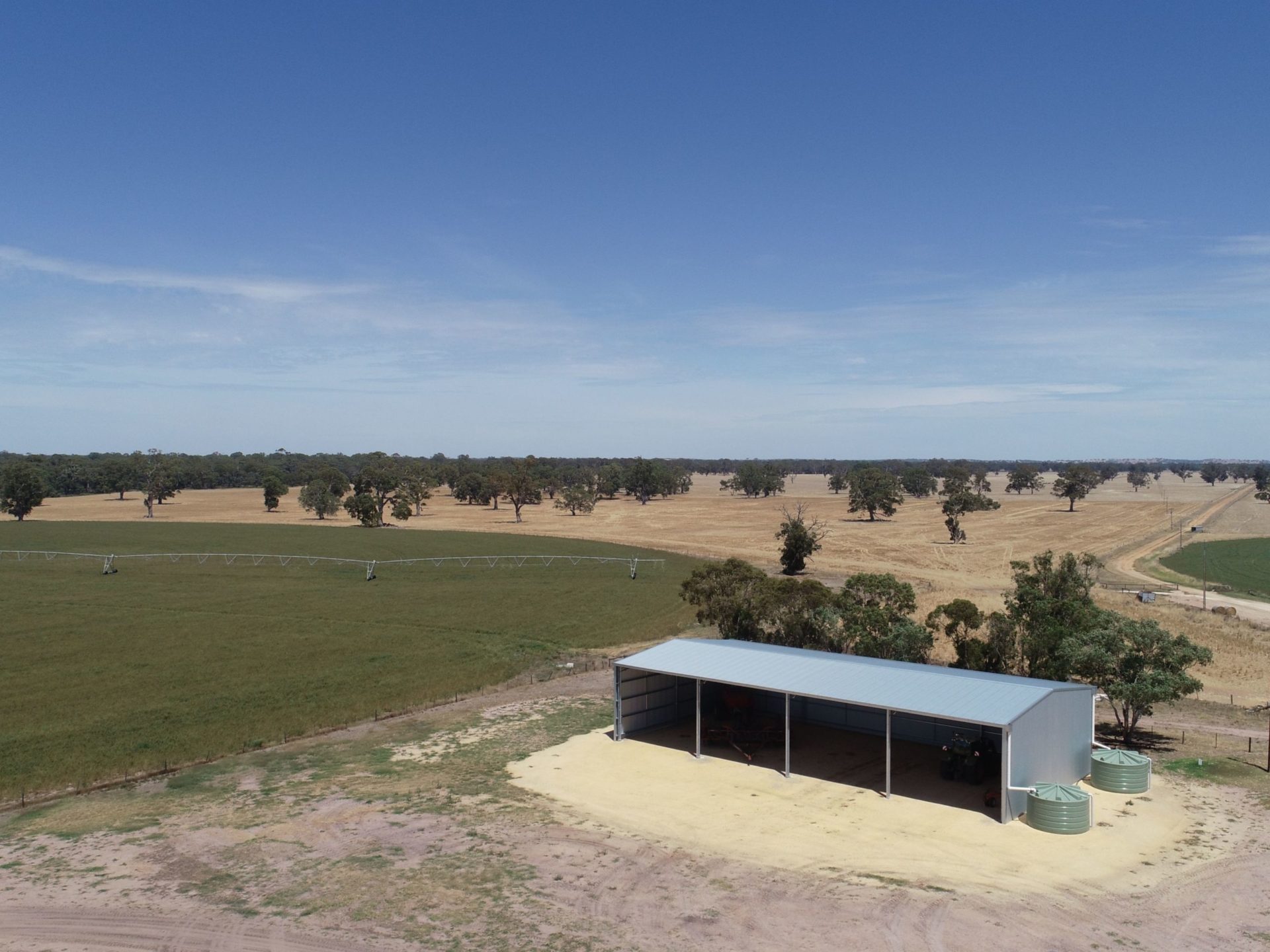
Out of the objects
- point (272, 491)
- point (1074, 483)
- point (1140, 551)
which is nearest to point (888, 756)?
point (1140, 551)

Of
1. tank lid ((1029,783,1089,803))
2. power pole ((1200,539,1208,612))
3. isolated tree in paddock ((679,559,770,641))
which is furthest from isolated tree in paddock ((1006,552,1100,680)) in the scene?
power pole ((1200,539,1208,612))

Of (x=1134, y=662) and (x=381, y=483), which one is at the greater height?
(x=381, y=483)

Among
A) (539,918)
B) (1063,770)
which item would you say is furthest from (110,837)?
(1063,770)

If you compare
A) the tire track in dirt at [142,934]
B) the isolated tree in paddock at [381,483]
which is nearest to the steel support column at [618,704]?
the tire track in dirt at [142,934]

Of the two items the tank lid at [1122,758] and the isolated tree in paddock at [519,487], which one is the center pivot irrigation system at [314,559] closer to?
the tank lid at [1122,758]

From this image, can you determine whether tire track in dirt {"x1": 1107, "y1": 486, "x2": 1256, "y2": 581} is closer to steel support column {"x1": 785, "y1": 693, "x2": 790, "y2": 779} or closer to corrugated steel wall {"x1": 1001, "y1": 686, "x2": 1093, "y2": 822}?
corrugated steel wall {"x1": 1001, "y1": 686, "x2": 1093, "y2": 822}

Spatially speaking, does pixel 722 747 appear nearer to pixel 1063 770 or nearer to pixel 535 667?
pixel 1063 770

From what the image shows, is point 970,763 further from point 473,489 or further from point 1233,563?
point 473,489
